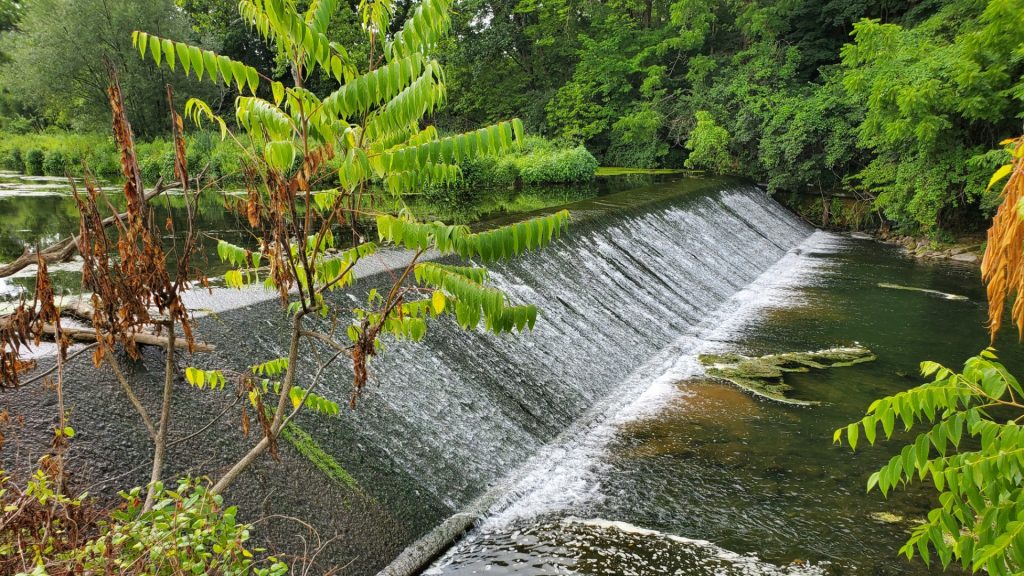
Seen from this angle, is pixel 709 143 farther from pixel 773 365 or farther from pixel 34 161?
pixel 34 161

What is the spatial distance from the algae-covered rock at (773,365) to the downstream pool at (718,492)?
0.66 feet

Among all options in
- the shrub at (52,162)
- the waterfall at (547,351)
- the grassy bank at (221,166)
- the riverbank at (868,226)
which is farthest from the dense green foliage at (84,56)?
the riverbank at (868,226)

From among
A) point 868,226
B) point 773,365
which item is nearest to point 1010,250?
point 773,365

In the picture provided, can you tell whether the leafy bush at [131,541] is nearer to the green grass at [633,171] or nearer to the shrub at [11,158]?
the green grass at [633,171]

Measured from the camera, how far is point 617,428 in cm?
641

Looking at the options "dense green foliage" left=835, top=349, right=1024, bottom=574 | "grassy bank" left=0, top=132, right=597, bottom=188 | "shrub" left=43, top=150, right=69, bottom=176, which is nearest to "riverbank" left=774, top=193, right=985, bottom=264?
"grassy bank" left=0, top=132, right=597, bottom=188

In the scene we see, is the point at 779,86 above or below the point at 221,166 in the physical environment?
above

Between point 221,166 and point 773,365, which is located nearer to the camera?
point 773,365

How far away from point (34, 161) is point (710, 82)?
30.5 m

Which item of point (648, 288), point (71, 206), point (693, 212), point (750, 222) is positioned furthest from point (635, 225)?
point (71, 206)

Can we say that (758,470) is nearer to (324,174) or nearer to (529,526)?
(529,526)

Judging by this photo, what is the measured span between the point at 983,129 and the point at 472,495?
53.8 feet

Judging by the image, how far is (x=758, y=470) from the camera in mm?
5590

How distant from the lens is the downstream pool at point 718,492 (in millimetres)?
4293
